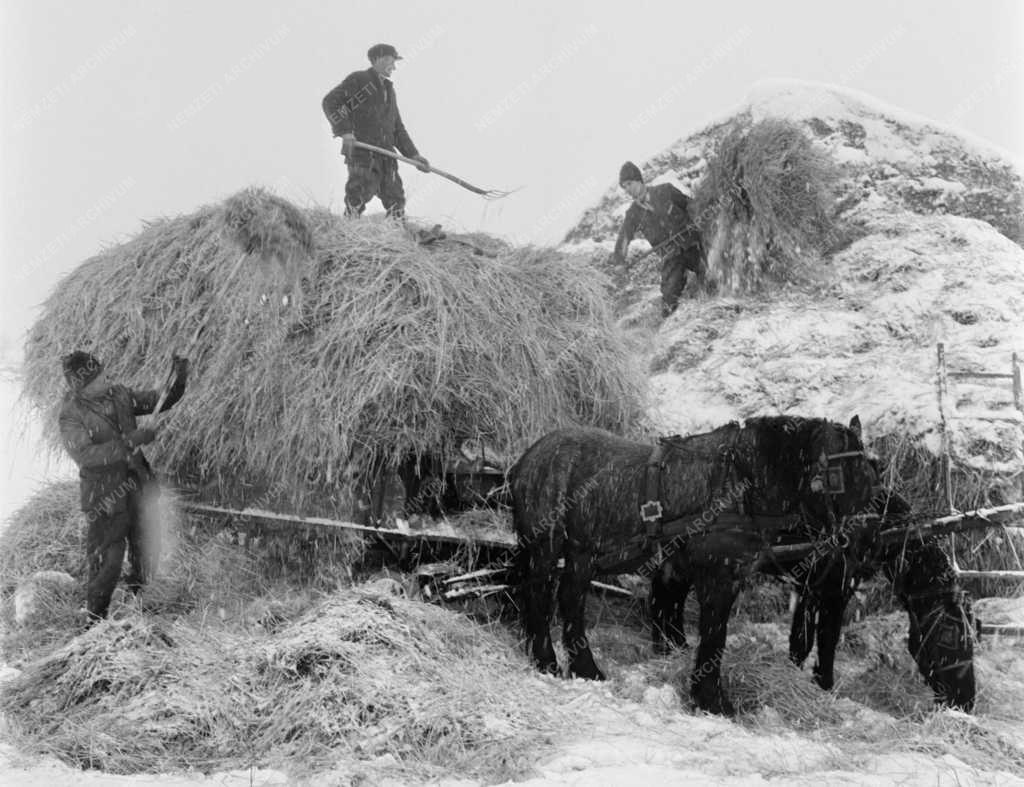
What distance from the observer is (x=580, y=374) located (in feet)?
20.9

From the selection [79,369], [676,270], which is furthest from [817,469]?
[676,270]

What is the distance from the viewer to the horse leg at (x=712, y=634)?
15.9ft

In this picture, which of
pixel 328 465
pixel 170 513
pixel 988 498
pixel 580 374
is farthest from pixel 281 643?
pixel 988 498

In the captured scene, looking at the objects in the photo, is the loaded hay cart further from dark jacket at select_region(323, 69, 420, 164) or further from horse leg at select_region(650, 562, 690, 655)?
dark jacket at select_region(323, 69, 420, 164)

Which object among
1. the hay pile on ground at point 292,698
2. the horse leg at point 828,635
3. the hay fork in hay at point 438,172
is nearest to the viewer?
the hay pile on ground at point 292,698

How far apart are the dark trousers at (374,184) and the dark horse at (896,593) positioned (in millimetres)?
4428

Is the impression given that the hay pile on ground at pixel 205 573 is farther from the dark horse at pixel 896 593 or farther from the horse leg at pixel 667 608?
the dark horse at pixel 896 593

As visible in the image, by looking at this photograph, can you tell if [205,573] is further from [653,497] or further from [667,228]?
[667,228]

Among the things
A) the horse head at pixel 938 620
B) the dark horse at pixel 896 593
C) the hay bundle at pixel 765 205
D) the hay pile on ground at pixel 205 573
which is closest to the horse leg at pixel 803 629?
the dark horse at pixel 896 593

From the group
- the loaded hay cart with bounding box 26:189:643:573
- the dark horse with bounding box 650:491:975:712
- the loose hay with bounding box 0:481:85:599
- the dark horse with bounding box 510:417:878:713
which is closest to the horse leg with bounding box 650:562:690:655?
the dark horse with bounding box 650:491:975:712

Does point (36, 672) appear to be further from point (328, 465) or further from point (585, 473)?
point (585, 473)

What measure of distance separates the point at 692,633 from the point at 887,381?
2.46m

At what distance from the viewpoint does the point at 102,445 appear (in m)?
5.31

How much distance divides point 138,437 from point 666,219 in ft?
19.1
